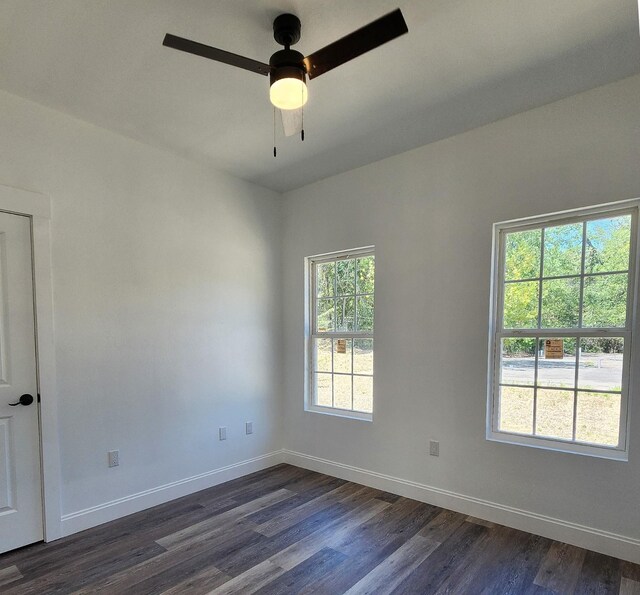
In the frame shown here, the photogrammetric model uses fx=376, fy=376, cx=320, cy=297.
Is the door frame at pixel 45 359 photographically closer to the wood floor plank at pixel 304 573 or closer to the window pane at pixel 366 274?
the wood floor plank at pixel 304 573

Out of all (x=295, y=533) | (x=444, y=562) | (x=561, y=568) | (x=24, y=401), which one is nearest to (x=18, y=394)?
(x=24, y=401)

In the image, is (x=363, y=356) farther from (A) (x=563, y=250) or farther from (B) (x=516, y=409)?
(A) (x=563, y=250)

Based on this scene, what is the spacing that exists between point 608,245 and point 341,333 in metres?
2.16

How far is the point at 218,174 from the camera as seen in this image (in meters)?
3.47

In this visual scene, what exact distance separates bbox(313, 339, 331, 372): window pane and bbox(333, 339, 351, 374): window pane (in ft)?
0.26

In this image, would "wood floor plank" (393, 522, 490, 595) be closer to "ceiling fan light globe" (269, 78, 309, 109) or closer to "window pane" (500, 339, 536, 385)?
"window pane" (500, 339, 536, 385)

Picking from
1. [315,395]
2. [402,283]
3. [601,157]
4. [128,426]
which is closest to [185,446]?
[128,426]

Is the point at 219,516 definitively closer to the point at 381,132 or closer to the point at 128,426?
the point at 128,426

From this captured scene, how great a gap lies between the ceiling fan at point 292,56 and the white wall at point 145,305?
1531mm

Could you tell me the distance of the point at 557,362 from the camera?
2.50m

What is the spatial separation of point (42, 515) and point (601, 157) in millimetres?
4186

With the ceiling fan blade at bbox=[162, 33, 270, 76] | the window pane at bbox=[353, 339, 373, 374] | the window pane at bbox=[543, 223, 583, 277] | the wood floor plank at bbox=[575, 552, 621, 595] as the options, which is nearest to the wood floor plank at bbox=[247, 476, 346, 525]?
the window pane at bbox=[353, 339, 373, 374]

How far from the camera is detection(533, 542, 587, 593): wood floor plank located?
202cm

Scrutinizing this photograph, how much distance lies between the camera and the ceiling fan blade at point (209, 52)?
1502mm
